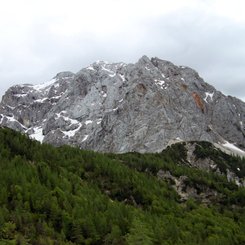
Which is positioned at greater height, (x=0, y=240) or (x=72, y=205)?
(x=72, y=205)

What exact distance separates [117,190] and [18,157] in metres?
35.5

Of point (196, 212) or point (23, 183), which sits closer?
point (23, 183)

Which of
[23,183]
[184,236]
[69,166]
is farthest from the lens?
[69,166]

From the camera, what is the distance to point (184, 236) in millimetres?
152875

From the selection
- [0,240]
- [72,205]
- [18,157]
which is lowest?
[0,240]

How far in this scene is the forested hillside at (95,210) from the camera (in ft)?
434

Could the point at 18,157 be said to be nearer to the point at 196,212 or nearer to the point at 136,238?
the point at 196,212

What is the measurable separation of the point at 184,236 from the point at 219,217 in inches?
1186

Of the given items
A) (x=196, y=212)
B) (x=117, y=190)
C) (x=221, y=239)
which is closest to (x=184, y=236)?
(x=221, y=239)

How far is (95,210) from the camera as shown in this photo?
159m

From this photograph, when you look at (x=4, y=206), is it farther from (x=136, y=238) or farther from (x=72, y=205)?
(x=136, y=238)

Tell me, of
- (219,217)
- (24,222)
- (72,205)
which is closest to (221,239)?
(219,217)

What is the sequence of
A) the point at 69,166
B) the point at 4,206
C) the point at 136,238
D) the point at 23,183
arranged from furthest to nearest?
the point at 69,166, the point at 23,183, the point at 4,206, the point at 136,238

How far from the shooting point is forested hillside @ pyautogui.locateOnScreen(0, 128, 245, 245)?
5212 inches
